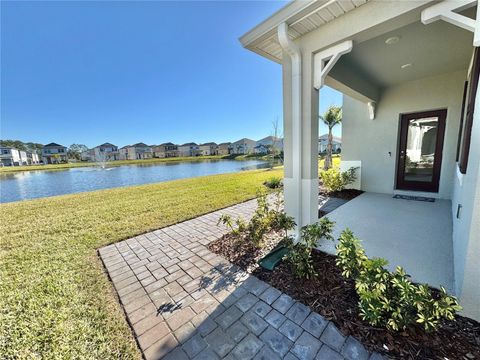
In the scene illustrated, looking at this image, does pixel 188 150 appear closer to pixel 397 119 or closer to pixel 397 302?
pixel 397 119

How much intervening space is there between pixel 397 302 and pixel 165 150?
76.7 meters

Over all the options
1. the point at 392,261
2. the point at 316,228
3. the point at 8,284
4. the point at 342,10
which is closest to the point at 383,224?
the point at 392,261

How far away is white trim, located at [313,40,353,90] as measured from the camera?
2.43m

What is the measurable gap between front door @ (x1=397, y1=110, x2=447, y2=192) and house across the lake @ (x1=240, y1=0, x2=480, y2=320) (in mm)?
21

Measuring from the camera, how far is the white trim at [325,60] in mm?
2432

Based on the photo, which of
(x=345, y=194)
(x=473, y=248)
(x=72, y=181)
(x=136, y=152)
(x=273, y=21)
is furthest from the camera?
(x=136, y=152)

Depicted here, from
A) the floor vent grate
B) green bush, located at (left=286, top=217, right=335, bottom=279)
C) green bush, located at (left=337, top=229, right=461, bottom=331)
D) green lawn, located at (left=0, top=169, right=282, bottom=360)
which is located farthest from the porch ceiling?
green lawn, located at (left=0, top=169, right=282, bottom=360)

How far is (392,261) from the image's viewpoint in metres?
2.43

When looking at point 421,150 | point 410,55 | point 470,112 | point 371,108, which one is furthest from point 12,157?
point 421,150

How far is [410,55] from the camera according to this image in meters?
3.44

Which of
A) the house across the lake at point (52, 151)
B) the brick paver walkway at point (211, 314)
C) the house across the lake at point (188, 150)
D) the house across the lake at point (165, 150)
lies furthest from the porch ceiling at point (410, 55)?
the house across the lake at point (165, 150)

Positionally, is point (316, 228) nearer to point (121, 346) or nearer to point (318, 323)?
point (318, 323)

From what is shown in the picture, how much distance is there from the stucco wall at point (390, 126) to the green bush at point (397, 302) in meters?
4.86

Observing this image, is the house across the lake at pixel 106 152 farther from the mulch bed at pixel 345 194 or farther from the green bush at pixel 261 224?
the green bush at pixel 261 224
